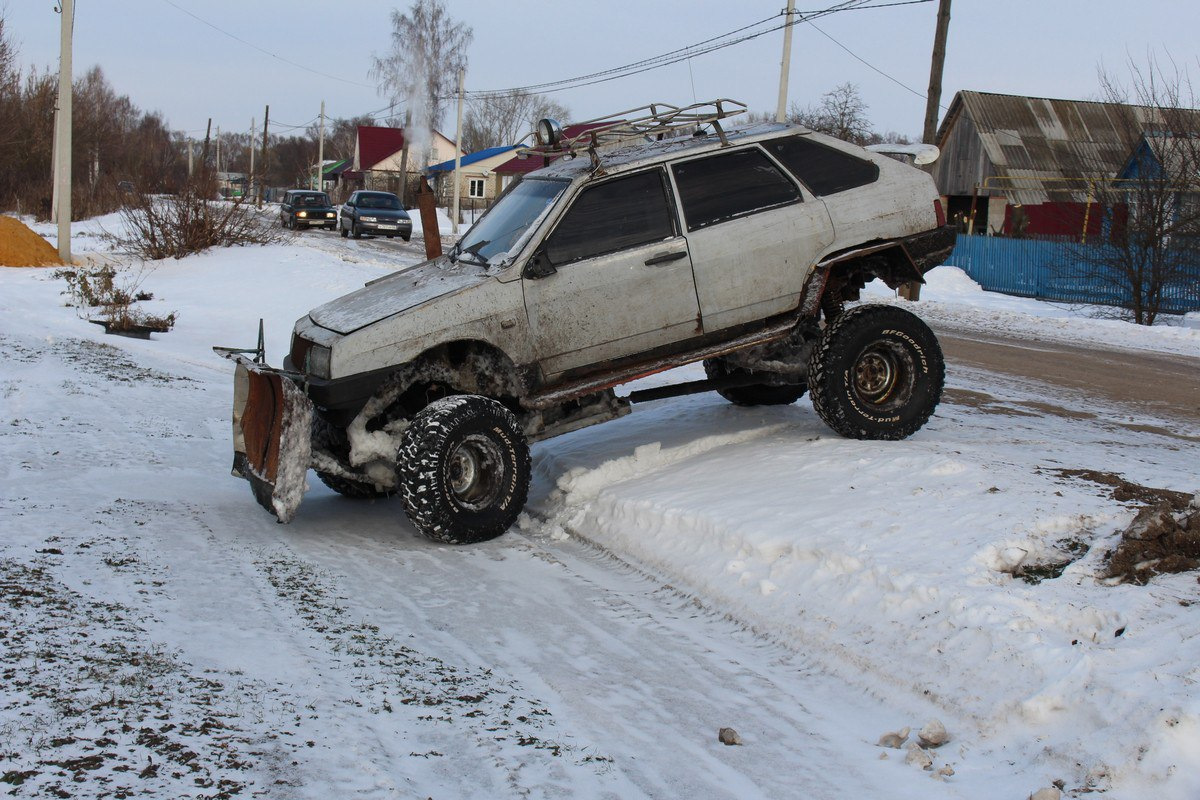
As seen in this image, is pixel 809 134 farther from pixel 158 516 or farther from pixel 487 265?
pixel 158 516

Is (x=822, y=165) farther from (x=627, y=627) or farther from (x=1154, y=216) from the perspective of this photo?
(x=1154, y=216)

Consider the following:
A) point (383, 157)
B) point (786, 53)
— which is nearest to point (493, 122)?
point (383, 157)

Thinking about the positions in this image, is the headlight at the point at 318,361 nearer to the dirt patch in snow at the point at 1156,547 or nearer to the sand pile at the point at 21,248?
the dirt patch in snow at the point at 1156,547

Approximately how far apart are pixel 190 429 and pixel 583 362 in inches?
165

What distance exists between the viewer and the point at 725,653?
15.8 feet

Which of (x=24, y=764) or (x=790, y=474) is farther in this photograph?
(x=790, y=474)

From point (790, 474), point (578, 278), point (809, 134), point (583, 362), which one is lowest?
point (790, 474)

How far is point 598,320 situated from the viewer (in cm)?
670

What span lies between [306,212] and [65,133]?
16669 mm

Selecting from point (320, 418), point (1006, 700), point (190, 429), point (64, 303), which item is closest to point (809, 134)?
point (320, 418)

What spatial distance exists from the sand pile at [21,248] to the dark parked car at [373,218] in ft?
39.1

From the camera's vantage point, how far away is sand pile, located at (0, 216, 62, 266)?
79.1ft

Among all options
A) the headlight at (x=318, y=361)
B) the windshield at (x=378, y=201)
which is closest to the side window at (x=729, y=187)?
the headlight at (x=318, y=361)

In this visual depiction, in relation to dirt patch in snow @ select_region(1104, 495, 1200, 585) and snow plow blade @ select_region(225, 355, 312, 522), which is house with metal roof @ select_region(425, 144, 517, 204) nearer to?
snow plow blade @ select_region(225, 355, 312, 522)
